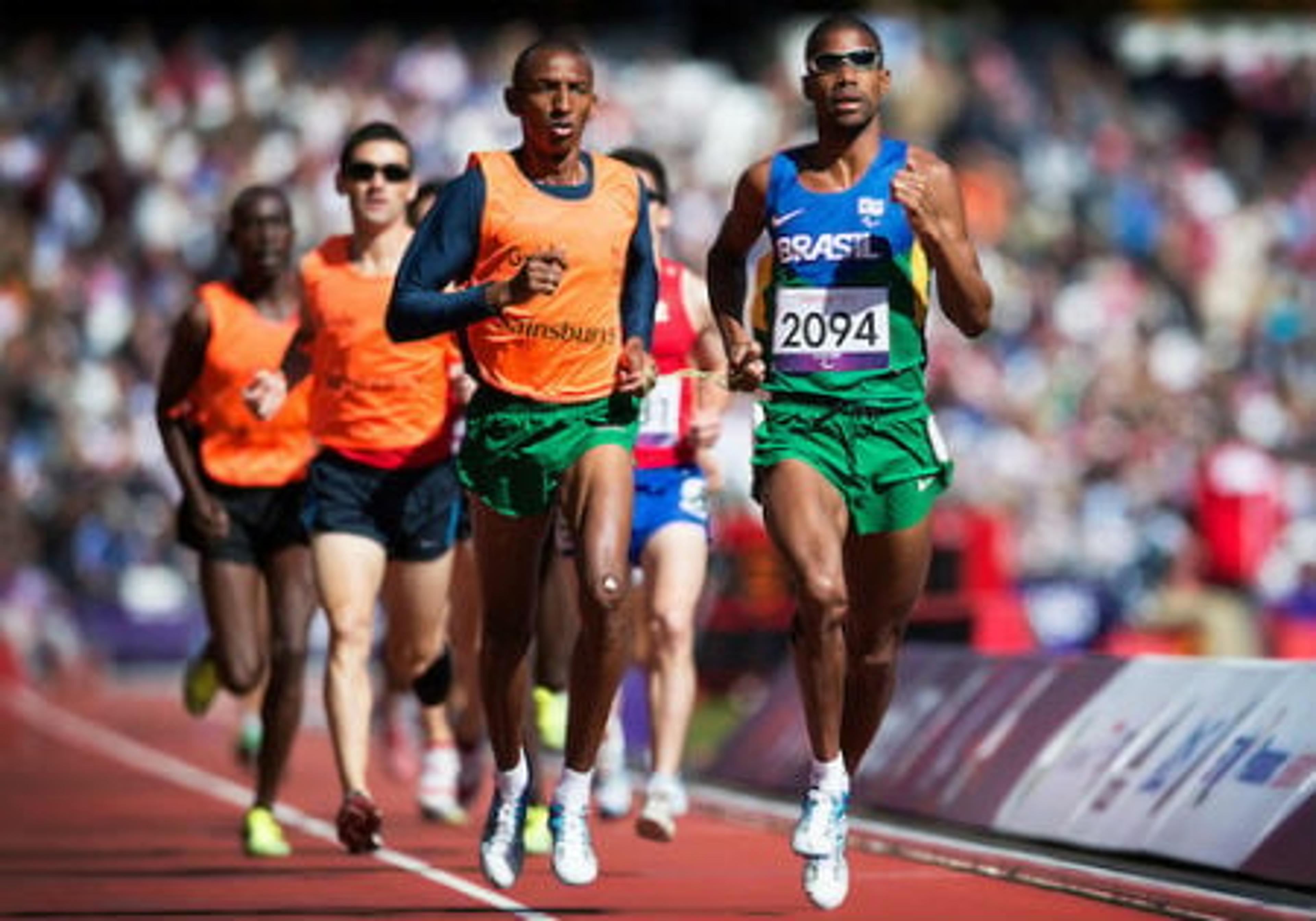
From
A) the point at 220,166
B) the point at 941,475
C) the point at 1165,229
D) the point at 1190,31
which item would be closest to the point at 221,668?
the point at 941,475

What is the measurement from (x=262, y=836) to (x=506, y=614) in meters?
2.95

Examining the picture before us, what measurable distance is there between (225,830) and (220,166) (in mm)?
18665

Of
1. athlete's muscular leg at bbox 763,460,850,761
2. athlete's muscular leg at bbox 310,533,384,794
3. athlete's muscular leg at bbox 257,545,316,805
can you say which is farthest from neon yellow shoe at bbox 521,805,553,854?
athlete's muscular leg at bbox 763,460,850,761

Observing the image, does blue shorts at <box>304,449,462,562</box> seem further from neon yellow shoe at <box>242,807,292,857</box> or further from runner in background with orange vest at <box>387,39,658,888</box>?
runner in background with orange vest at <box>387,39,658,888</box>

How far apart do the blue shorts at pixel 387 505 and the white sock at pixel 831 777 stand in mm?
3400

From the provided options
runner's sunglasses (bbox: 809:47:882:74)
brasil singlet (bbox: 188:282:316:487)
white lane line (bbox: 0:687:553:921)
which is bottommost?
white lane line (bbox: 0:687:553:921)

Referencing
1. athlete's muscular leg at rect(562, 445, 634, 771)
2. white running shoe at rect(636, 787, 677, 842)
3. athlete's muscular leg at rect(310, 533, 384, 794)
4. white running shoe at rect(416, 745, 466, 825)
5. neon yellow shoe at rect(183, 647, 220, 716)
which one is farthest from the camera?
neon yellow shoe at rect(183, 647, 220, 716)

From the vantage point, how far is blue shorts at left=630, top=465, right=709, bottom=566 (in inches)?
531

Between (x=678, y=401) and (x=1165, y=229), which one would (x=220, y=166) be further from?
(x=678, y=401)

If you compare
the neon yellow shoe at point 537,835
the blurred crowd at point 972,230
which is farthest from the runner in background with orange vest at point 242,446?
the blurred crowd at point 972,230

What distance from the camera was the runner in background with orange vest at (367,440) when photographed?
1271cm

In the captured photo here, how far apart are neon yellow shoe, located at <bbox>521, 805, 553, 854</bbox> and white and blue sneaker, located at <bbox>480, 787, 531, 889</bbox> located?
2114 mm

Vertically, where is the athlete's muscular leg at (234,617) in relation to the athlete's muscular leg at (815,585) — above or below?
below

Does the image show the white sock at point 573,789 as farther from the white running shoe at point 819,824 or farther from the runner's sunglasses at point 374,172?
the runner's sunglasses at point 374,172
